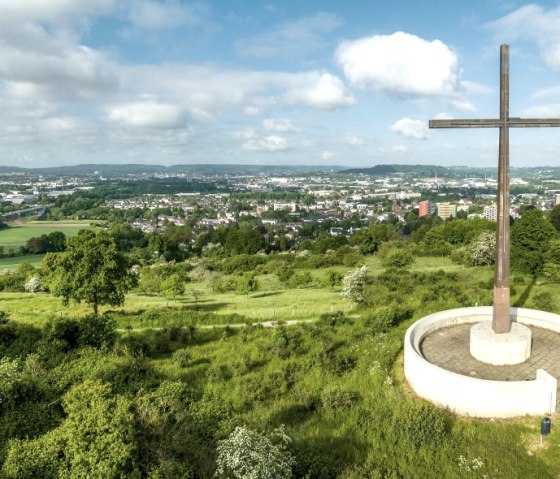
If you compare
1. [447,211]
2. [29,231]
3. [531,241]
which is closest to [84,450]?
[531,241]

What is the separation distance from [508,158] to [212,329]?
61.1ft

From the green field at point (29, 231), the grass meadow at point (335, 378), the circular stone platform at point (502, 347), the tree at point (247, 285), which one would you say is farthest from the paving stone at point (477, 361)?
the green field at point (29, 231)

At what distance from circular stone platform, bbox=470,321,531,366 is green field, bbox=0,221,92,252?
8973cm

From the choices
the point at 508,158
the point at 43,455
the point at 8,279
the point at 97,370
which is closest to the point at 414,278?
the point at 508,158

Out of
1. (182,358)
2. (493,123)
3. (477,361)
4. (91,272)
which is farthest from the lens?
(91,272)

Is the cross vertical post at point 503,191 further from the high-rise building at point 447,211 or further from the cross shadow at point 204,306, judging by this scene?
the high-rise building at point 447,211

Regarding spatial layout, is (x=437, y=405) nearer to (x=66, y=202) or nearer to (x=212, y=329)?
(x=212, y=329)

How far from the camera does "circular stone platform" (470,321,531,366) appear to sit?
49.4 ft

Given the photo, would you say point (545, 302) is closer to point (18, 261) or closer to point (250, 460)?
point (250, 460)

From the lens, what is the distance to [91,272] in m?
26.0

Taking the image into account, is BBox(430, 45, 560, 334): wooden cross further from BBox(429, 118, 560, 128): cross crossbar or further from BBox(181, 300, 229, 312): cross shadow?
BBox(181, 300, 229, 312): cross shadow

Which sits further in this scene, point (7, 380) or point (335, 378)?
point (335, 378)

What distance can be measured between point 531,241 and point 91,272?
33.7 m

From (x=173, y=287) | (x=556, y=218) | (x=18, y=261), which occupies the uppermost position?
(x=556, y=218)
